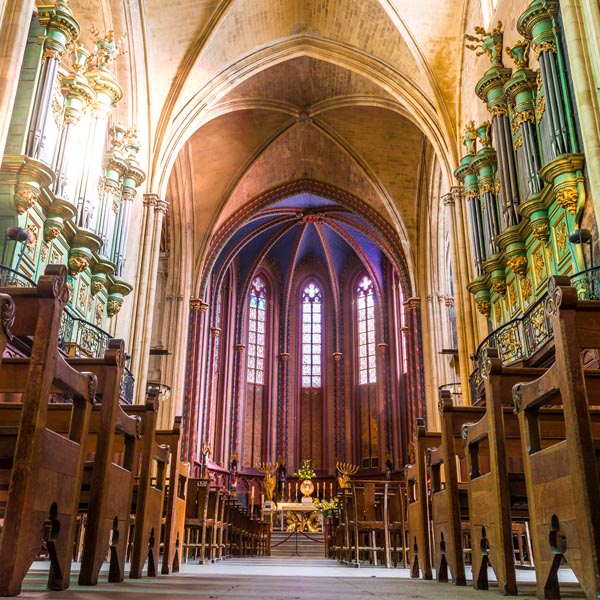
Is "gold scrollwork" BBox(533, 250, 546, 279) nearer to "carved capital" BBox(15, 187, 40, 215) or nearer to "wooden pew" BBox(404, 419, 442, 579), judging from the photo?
"wooden pew" BBox(404, 419, 442, 579)

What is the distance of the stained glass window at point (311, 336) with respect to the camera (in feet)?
86.9

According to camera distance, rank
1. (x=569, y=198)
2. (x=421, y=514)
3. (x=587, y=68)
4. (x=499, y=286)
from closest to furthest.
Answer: (x=421, y=514)
(x=587, y=68)
(x=569, y=198)
(x=499, y=286)

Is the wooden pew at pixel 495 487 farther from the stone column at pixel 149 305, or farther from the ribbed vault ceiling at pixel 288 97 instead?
the ribbed vault ceiling at pixel 288 97

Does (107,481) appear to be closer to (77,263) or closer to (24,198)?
(24,198)

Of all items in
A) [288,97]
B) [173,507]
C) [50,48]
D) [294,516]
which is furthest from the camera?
[294,516]

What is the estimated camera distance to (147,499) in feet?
15.8

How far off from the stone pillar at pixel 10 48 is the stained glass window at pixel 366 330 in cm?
1942

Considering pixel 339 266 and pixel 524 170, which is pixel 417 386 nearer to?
pixel 339 266

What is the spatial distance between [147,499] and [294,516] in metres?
15.3

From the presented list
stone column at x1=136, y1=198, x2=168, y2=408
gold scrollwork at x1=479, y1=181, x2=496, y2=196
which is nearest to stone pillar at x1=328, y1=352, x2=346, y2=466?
stone column at x1=136, y1=198, x2=168, y2=408

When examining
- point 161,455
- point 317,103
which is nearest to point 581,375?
point 161,455

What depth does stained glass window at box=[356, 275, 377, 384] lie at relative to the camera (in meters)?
25.5

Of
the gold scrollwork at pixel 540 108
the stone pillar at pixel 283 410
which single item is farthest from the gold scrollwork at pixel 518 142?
the stone pillar at pixel 283 410

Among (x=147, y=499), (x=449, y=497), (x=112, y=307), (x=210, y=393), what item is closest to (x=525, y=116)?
(x=449, y=497)
